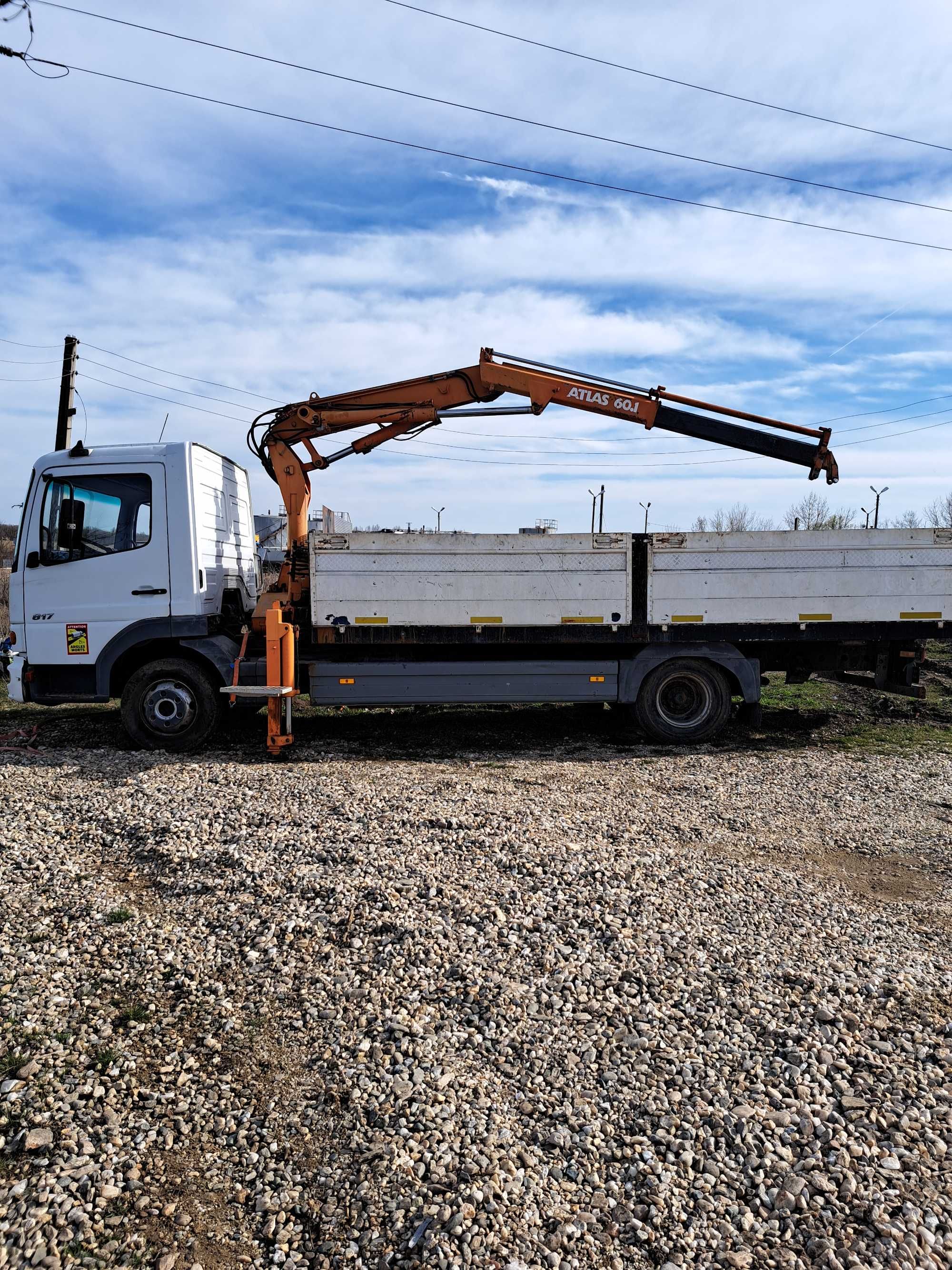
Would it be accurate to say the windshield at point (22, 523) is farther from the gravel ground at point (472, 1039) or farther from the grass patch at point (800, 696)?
the grass patch at point (800, 696)

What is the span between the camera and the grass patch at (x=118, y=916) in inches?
191

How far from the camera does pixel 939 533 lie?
931cm

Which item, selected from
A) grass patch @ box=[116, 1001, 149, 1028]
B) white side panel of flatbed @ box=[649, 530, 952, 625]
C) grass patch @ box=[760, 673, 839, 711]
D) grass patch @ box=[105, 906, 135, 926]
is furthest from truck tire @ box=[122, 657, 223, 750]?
grass patch @ box=[760, 673, 839, 711]

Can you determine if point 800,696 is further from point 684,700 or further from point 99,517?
point 99,517

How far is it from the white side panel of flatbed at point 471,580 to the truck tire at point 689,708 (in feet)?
2.77

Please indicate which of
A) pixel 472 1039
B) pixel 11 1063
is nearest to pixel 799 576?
pixel 472 1039

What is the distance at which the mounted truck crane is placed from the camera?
28.7 feet

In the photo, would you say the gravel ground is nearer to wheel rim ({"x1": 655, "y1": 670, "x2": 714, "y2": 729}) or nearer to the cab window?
wheel rim ({"x1": 655, "y1": 670, "x2": 714, "y2": 729})

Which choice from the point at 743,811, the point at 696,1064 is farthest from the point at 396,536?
the point at 696,1064

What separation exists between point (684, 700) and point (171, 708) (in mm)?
5614

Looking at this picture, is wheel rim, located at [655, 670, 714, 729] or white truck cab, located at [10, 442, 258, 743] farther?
wheel rim, located at [655, 670, 714, 729]

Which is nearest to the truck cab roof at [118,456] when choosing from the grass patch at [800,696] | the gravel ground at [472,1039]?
the gravel ground at [472,1039]

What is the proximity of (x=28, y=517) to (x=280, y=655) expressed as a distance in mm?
3051

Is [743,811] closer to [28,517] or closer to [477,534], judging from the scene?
[477,534]
